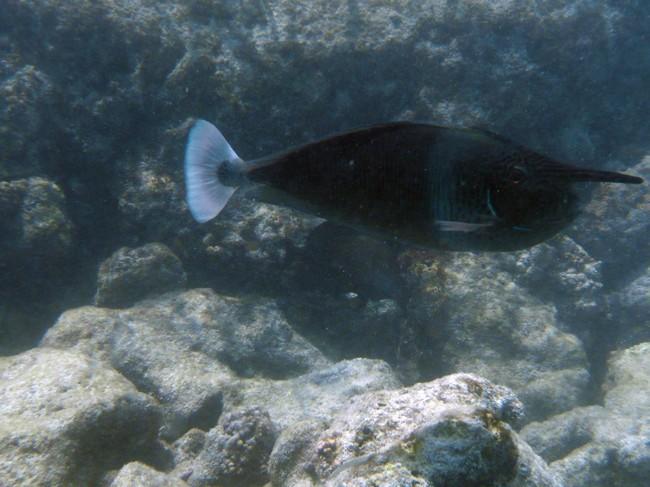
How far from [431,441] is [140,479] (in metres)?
2.15

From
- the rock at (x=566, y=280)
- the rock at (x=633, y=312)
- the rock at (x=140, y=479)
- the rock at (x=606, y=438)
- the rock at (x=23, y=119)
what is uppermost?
the rock at (x=23, y=119)

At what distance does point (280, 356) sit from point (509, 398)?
11.1ft

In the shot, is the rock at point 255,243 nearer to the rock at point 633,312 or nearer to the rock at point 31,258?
the rock at point 31,258

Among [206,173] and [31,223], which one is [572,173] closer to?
[206,173]

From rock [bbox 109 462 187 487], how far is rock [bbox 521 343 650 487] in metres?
4.17

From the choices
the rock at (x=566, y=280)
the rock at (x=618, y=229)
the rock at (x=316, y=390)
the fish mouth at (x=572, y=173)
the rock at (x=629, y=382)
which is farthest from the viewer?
the rock at (x=618, y=229)

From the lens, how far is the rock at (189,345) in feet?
14.9

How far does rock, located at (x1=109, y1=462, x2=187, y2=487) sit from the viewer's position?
2.93m

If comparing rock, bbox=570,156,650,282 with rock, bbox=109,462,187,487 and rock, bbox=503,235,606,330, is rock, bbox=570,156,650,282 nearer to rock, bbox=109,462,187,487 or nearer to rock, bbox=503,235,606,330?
rock, bbox=503,235,606,330

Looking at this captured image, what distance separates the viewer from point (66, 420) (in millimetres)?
3236

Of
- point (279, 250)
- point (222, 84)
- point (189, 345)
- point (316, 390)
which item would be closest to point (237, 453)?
point (316, 390)

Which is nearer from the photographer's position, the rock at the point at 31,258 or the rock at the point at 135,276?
the rock at the point at 135,276

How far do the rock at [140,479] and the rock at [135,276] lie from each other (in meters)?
2.97

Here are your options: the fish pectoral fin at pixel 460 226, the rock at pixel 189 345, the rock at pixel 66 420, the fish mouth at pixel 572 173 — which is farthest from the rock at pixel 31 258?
the fish mouth at pixel 572 173
